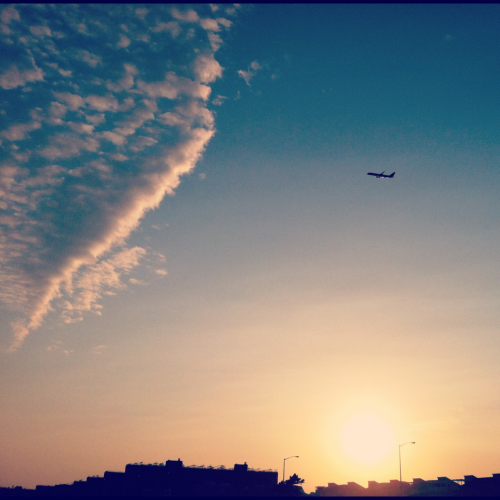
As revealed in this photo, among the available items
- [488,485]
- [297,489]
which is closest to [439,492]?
[488,485]

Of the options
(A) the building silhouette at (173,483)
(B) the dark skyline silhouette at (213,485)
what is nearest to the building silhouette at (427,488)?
(B) the dark skyline silhouette at (213,485)

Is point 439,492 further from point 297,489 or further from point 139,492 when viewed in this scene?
Result: point 139,492

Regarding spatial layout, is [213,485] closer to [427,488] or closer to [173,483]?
[173,483]

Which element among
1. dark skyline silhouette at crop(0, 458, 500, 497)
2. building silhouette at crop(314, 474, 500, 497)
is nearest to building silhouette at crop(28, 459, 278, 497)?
dark skyline silhouette at crop(0, 458, 500, 497)

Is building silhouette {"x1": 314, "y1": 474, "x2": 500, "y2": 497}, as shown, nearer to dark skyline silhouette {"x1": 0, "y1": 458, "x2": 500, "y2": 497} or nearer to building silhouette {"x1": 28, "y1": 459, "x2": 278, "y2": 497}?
dark skyline silhouette {"x1": 0, "y1": 458, "x2": 500, "y2": 497}

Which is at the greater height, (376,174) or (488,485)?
(376,174)

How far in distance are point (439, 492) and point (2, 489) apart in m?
103

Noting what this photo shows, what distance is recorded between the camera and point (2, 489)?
387 feet

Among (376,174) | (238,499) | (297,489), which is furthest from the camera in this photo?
(297,489)

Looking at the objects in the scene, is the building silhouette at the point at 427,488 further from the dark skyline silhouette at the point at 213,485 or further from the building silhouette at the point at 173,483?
the building silhouette at the point at 173,483

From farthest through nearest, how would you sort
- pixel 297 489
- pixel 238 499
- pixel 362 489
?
pixel 362 489
pixel 297 489
pixel 238 499

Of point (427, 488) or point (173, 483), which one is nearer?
point (173, 483)

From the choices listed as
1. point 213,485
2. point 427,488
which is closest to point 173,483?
point 213,485

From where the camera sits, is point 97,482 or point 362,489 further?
point 362,489
